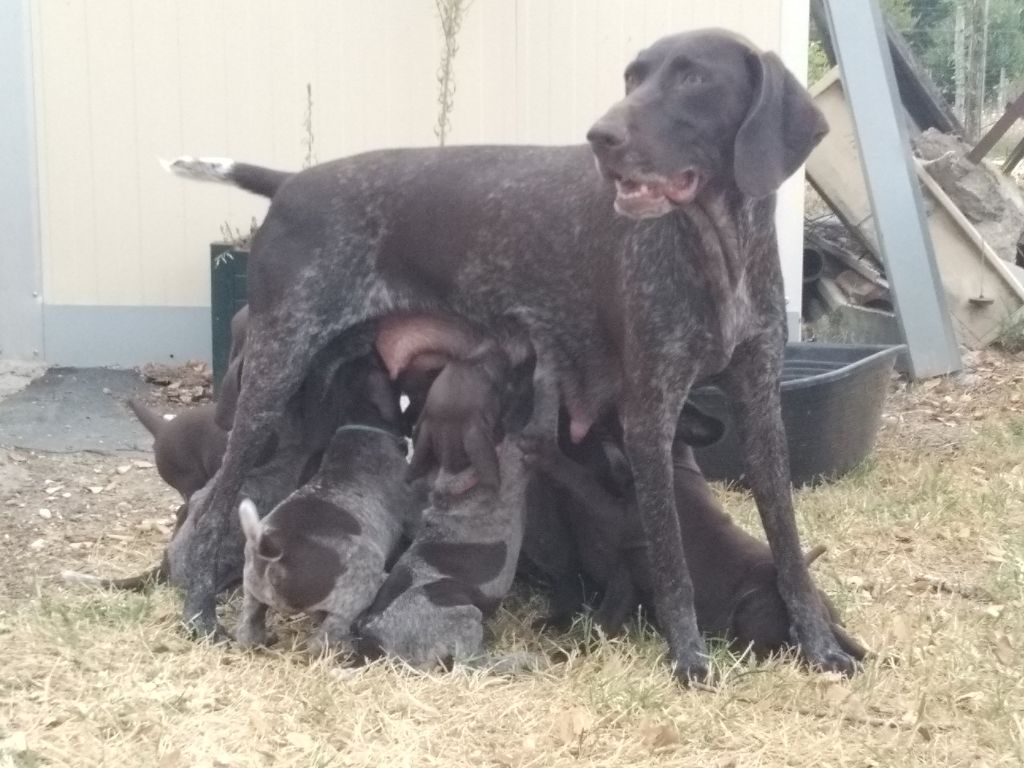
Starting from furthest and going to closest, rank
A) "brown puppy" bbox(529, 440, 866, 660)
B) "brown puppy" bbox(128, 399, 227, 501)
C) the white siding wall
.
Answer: the white siding wall
"brown puppy" bbox(128, 399, 227, 501)
"brown puppy" bbox(529, 440, 866, 660)

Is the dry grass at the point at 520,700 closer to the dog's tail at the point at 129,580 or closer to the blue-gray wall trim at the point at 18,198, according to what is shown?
the dog's tail at the point at 129,580

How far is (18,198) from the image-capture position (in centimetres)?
682

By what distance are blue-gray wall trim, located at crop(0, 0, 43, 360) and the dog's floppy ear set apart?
4.88 m

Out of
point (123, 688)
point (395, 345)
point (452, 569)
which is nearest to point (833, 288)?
point (395, 345)

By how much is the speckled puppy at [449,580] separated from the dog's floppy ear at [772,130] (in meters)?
1.17

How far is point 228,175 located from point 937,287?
4.31 meters

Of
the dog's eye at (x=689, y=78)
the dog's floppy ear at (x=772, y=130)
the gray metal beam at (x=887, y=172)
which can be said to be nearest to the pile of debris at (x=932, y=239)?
the gray metal beam at (x=887, y=172)

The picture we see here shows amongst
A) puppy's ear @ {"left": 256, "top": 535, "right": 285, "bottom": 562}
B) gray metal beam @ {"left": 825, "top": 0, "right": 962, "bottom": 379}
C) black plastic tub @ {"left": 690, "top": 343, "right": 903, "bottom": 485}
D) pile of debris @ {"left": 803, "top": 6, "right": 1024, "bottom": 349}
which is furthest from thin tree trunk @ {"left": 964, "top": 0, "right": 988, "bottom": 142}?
puppy's ear @ {"left": 256, "top": 535, "right": 285, "bottom": 562}

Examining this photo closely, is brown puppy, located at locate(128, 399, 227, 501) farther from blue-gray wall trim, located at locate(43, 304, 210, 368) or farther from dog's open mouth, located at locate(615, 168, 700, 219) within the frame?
blue-gray wall trim, located at locate(43, 304, 210, 368)

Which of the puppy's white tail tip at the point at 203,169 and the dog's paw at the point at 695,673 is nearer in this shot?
the dog's paw at the point at 695,673

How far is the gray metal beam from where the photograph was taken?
22.3ft

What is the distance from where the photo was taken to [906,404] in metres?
6.64

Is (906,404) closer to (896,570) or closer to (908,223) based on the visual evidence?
(908,223)

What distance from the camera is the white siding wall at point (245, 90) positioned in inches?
268
